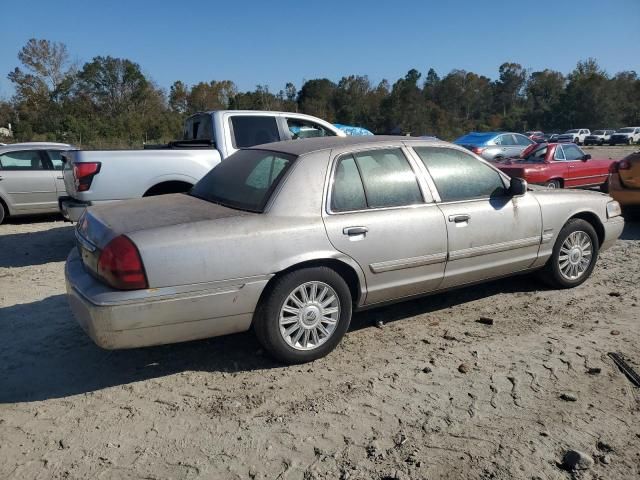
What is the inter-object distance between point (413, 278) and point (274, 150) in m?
1.51

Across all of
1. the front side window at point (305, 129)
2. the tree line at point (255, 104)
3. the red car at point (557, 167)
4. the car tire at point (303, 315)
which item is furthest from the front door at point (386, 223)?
the tree line at point (255, 104)

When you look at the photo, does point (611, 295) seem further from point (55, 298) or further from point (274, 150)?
point (55, 298)

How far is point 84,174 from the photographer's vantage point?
629 centimetres

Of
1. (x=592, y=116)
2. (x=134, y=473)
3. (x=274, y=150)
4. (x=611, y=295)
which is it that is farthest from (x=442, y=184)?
(x=592, y=116)

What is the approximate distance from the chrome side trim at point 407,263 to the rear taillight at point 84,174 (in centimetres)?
404

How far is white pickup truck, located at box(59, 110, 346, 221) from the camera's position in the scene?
634 cm

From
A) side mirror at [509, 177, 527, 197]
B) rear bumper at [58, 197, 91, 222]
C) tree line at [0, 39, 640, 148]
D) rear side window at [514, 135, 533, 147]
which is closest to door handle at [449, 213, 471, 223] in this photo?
side mirror at [509, 177, 527, 197]

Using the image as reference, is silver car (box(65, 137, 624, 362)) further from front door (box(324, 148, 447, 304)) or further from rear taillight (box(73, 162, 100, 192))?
rear taillight (box(73, 162, 100, 192))

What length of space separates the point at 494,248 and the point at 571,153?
8421 millimetres

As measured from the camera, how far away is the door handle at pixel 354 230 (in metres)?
3.79

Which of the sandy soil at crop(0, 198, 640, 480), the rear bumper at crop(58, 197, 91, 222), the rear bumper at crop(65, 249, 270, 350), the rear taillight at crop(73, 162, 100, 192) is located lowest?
the sandy soil at crop(0, 198, 640, 480)

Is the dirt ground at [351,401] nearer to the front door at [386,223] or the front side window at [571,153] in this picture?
the front door at [386,223]

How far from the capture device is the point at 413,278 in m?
4.16

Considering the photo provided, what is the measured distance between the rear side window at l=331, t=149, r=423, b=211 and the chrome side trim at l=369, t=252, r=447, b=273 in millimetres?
432
